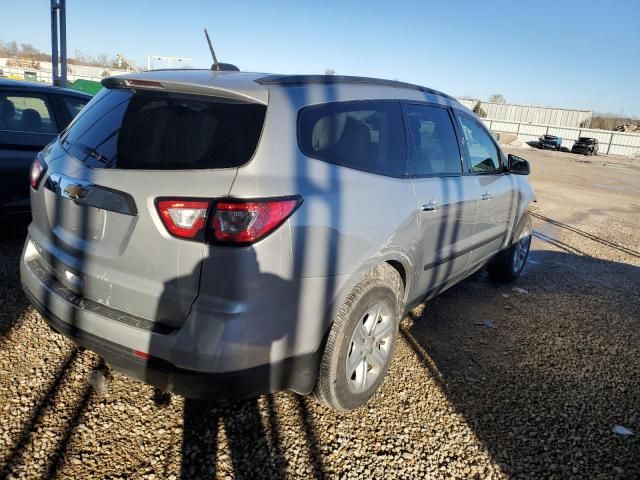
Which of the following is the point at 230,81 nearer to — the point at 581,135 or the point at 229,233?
the point at 229,233

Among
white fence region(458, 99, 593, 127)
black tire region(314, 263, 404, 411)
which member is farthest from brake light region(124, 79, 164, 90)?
white fence region(458, 99, 593, 127)

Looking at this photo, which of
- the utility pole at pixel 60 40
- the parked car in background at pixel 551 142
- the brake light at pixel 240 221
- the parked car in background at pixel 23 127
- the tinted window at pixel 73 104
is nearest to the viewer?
the brake light at pixel 240 221

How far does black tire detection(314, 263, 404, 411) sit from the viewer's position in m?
2.41

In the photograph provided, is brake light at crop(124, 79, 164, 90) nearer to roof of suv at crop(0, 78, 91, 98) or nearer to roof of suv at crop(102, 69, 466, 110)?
roof of suv at crop(102, 69, 466, 110)

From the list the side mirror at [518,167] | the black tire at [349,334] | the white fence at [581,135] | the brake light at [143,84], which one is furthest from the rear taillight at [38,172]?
the white fence at [581,135]

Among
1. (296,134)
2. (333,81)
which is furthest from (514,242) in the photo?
(296,134)

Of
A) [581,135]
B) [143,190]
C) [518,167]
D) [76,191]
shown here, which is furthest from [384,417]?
[581,135]

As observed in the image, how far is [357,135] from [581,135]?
55854 mm

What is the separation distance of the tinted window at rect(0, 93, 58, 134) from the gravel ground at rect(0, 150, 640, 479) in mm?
1489

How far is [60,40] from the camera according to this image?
37.4 ft

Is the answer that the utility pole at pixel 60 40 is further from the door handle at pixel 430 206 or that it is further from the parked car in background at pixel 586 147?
the parked car in background at pixel 586 147

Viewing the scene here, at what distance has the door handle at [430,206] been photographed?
297 centimetres

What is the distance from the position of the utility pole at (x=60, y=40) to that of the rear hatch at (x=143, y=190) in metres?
10.7

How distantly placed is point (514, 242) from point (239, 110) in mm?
3781
